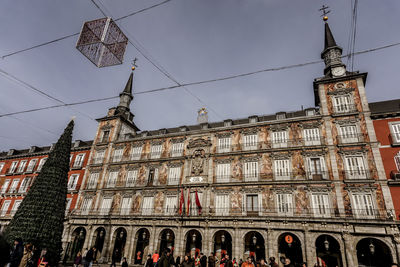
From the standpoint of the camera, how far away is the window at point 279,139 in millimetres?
22531

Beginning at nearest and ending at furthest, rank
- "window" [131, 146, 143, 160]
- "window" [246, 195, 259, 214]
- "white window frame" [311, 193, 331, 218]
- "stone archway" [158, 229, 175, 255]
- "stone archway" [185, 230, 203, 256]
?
"white window frame" [311, 193, 331, 218], "window" [246, 195, 259, 214], "stone archway" [185, 230, 203, 256], "stone archway" [158, 229, 175, 255], "window" [131, 146, 143, 160]

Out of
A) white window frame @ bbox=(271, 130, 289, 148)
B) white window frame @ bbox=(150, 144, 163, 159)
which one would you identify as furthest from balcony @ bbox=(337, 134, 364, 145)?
white window frame @ bbox=(150, 144, 163, 159)

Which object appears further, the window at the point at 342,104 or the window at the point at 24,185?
the window at the point at 24,185

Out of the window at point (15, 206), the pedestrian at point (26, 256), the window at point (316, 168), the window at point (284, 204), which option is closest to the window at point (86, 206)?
the window at point (15, 206)

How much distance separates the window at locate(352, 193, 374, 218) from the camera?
17.5m

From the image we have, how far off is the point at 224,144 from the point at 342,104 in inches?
481

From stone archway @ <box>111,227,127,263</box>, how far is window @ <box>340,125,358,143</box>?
2430 centimetres

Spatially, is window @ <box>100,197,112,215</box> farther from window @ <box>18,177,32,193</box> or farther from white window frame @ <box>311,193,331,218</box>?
white window frame @ <box>311,193,331,218</box>

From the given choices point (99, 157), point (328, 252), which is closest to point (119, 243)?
point (99, 157)

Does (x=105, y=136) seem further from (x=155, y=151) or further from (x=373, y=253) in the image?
(x=373, y=253)

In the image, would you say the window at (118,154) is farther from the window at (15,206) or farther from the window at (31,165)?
the window at (15,206)

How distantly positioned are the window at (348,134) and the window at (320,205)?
5445 mm

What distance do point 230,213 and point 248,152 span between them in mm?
6289

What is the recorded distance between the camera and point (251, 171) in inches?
886
